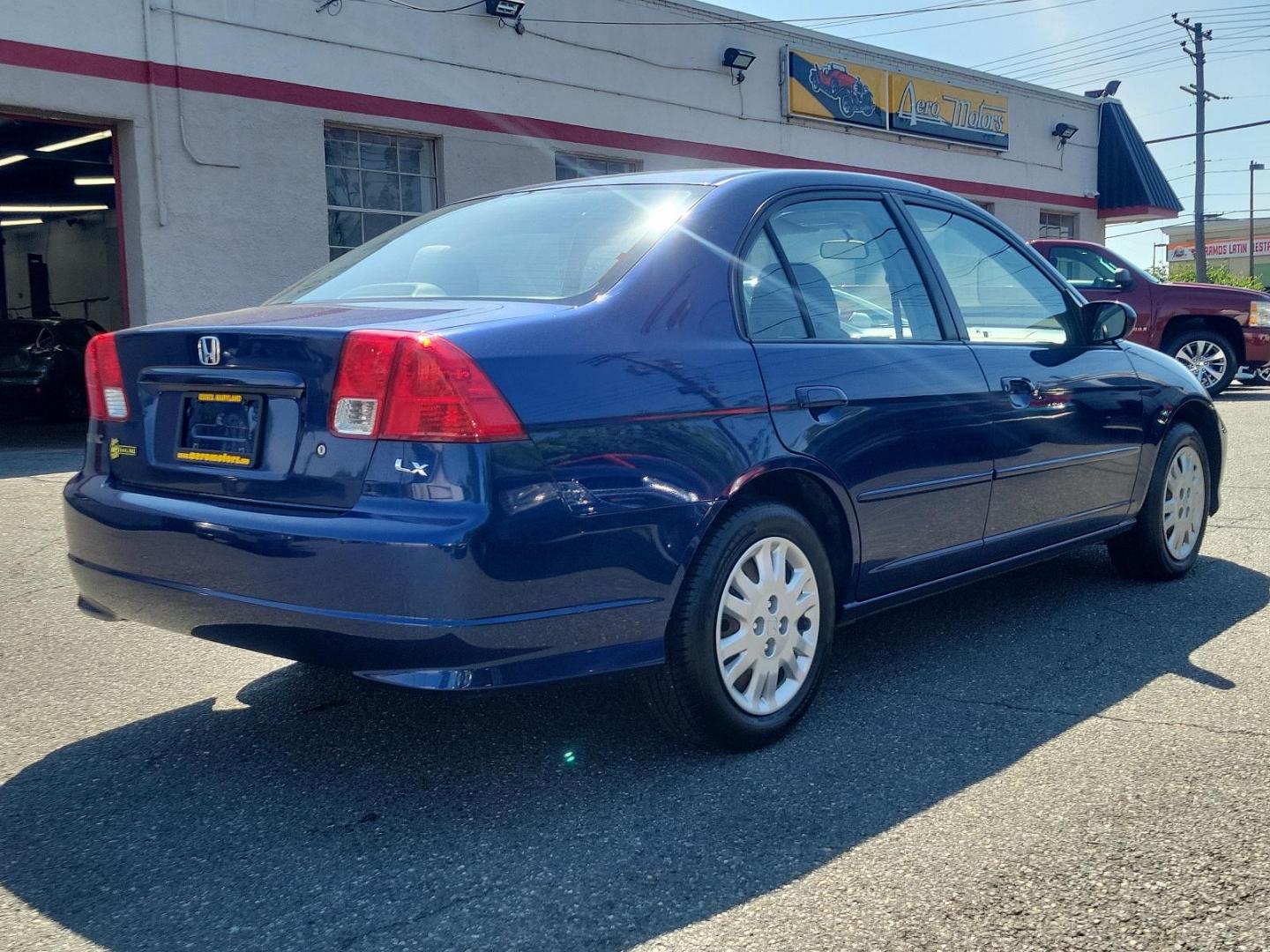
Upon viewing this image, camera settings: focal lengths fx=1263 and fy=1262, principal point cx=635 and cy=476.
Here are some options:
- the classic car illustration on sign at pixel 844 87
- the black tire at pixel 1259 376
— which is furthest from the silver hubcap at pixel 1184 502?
the classic car illustration on sign at pixel 844 87

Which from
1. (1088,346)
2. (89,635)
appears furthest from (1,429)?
(1088,346)

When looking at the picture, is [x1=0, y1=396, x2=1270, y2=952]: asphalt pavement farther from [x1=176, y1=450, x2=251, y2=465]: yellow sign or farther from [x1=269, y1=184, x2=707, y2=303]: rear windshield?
[x1=269, y1=184, x2=707, y2=303]: rear windshield

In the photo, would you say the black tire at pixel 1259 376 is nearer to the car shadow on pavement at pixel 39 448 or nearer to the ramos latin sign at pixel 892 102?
the ramos latin sign at pixel 892 102

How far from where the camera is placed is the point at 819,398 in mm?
3529

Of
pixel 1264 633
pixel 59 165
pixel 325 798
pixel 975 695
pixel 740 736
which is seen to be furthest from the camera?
pixel 59 165

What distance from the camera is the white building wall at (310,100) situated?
40.0 ft

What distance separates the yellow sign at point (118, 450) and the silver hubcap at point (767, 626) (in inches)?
62.3

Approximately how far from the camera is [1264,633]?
15.0 ft

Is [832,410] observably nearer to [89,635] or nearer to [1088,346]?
[1088,346]

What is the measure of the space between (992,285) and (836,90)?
1631cm

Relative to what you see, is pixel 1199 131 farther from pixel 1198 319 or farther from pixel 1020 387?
pixel 1020 387

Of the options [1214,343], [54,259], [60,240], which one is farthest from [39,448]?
[54,259]

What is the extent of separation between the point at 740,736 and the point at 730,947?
37.9 inches

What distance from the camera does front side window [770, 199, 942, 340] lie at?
12.3ft
